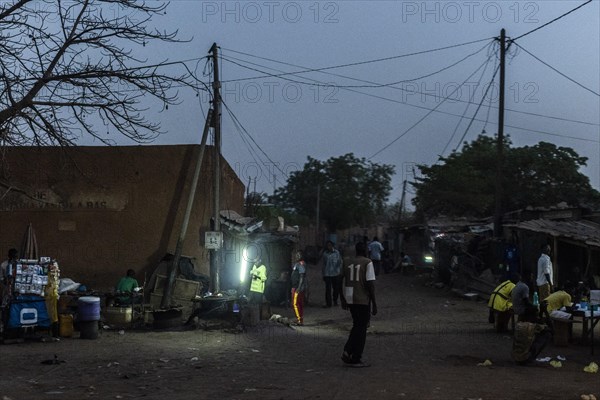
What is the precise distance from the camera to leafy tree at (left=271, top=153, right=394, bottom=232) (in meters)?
67.4

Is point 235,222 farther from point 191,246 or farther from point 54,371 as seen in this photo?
point 54,371

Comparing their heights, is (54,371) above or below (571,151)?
below

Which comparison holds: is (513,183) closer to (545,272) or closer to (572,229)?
(572,229)

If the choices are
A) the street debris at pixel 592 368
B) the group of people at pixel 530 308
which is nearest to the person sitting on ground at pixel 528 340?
the group of people at pixel 530 308

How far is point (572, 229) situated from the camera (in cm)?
1983

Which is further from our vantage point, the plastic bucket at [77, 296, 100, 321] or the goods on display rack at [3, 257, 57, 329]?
the plastic bucket at [77, 296, 100, 321]

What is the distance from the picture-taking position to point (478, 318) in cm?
1839

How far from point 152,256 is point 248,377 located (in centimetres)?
986

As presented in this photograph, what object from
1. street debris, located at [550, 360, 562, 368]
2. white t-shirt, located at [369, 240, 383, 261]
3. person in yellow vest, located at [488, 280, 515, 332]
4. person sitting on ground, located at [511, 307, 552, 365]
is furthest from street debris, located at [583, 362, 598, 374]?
white t-shirt, located at [369, 240, 383, 261]

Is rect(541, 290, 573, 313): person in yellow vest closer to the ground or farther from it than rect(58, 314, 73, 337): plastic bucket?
farther from it

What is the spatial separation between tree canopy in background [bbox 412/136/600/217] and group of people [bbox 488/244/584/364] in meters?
19.8

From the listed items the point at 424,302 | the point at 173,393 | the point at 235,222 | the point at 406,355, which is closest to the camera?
the point at 173,393

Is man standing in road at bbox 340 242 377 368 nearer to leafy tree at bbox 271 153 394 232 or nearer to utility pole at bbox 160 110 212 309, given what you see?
utility pole at bbox 160 110 212 309

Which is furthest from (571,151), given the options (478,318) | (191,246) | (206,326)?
(206,326)
